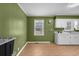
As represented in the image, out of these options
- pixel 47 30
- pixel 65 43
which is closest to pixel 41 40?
pixel 47 30

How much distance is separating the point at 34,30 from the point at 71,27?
290 cm

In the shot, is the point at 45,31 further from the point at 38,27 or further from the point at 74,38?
the point at 74,38

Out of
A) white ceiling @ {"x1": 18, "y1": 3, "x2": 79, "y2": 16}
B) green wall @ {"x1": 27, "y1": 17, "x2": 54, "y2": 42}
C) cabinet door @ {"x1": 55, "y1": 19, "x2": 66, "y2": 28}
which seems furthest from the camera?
green wall @ {"x1": 27, "y1": 17, "x2": 54, "y2": 42}

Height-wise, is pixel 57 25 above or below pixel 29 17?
below

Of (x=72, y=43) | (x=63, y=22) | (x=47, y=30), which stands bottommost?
(x=72, y=43)

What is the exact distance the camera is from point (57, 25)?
366 inches

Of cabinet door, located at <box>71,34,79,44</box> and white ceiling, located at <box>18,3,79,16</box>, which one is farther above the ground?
white ceiling, located at <box>18,3,79,16</box>

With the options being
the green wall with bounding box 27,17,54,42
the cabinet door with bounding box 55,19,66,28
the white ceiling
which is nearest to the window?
the green wall with bounding box 27,17,54,42

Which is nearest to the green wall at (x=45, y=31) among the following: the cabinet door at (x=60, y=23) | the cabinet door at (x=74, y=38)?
the cabinet door at (x=60, y=23)

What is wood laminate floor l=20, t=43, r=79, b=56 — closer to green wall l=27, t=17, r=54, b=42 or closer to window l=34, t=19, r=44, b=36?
green wall l=27, t=17, r=54, b=42

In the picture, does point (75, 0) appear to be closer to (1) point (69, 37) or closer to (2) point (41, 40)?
(1) point (69, 37)

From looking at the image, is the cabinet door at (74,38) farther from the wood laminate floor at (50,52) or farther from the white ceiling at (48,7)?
the white ceiling at (48,7)

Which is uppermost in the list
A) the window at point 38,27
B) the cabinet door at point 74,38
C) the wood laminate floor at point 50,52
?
the window at point 38,27

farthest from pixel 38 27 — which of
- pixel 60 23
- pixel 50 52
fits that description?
pixel 50 52
